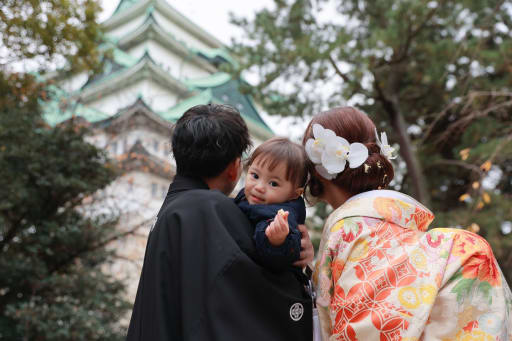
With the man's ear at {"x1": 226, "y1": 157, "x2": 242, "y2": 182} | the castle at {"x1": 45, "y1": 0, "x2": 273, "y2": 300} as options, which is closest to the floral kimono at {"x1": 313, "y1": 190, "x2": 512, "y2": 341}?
the man's ear at {"x1": 226, "y1": 157, "x2": 242, "y2": 182}

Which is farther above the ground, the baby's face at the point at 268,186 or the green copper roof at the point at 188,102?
the green copper roof at the point at 188,102

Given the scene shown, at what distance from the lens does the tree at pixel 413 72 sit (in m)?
7.78

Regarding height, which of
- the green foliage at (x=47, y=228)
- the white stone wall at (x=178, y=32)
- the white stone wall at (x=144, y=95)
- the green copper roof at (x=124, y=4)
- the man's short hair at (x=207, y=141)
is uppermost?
the green copper roof at (x=124, y=4)

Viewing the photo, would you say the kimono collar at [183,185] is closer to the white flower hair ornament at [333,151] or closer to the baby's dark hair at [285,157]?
the baby's dark hair at [285,157]

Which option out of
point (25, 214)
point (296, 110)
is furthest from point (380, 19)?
point (25, 214)

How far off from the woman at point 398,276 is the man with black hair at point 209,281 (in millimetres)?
140

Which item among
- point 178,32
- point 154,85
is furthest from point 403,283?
point 178,32

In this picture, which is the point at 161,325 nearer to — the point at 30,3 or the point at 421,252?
the point at 421,252

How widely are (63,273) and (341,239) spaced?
6204 millimetres

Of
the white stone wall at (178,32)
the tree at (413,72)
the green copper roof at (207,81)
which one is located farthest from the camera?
the white stone wall at (178,32)

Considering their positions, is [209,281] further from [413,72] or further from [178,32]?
[178,32]

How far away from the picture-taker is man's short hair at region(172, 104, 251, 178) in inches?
69.1

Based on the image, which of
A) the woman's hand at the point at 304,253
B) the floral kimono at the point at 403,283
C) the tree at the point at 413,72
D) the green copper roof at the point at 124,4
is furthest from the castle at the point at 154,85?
the floral kimono at the point at 403,283

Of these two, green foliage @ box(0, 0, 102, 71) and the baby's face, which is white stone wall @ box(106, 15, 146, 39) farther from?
the baby's face
